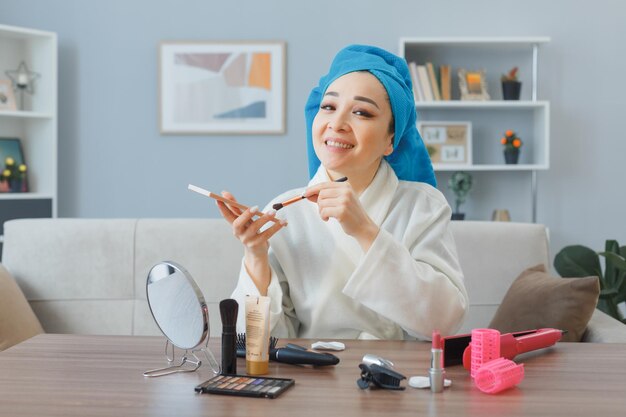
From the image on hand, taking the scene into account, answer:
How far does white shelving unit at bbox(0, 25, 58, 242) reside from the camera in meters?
4.45

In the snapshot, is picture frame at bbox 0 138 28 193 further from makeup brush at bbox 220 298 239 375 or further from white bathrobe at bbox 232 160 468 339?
makeup brush at bbox 220 298 239 375

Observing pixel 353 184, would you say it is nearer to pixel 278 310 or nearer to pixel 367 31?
pixel 278 310

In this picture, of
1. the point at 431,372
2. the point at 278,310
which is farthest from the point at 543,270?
the point at 431,372

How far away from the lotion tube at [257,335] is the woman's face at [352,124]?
47cm

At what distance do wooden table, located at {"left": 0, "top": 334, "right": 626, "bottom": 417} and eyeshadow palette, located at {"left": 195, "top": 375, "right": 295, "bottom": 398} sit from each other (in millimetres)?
12

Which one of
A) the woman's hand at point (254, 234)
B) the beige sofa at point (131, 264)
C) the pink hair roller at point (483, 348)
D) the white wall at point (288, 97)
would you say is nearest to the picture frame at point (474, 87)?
the white wall at point (288, 97)

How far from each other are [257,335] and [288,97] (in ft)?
11.3

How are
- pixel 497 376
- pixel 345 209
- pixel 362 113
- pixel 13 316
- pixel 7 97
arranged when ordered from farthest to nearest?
1. pixel 7 97
2. pixel 13 316
3. pixel 362 113
4. pixel 345 209
5. pixel 497 376

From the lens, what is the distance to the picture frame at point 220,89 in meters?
4.62

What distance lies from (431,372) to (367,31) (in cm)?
361

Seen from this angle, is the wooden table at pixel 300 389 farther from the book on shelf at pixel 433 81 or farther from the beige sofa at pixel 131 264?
the book on shelf at pixel 433 81

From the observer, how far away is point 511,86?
4359 millimetres

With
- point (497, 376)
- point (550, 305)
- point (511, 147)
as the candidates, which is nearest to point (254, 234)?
point (497, 376)

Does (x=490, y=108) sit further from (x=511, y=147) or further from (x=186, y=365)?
(x=186, y=365)
